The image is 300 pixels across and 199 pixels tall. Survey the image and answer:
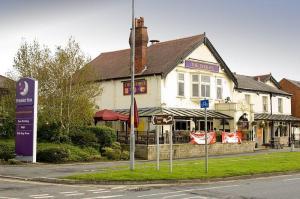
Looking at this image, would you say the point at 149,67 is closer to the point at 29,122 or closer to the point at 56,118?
the point at 56,118

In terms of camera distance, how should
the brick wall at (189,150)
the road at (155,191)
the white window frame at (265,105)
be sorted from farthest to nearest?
the white window frame at (265,105), the brick wall at (189,150), the road at (155,191)

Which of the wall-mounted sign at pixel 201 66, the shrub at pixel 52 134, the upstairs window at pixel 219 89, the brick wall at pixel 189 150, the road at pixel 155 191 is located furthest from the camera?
the upstairs window at pixel 219 89

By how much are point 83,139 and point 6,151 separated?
5.44 metres

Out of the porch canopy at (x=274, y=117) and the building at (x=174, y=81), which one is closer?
the building at (x=174, y=81)

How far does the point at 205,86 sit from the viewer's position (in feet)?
147

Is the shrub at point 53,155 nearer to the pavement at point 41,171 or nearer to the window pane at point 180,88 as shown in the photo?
the pavement at point 41,171

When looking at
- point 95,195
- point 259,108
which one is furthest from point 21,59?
point 259,108

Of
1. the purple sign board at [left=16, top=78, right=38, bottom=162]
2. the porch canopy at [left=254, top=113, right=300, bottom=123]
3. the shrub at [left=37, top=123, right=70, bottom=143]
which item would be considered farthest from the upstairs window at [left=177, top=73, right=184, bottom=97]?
the purple sign board at [left=16, top=78, right=38, bottom=162]

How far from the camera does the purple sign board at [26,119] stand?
87.6 feet

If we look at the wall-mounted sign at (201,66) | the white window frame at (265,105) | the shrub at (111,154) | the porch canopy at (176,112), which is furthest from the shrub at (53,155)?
the white window frame at (265,105)

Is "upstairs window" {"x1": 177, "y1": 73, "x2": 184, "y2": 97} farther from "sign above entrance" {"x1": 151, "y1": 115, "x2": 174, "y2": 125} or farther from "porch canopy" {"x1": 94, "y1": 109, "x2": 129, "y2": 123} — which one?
"sign above entrance" {"x1": 151, "y1": 115, "x2": 174, "y2": 125}

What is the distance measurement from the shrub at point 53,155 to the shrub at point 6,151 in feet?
4.84

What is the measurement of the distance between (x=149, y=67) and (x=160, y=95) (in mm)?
3194

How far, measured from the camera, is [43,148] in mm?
28688
